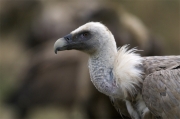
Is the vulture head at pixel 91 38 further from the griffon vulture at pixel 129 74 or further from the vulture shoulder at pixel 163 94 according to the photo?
the vulture shoulder at pixel 163 94

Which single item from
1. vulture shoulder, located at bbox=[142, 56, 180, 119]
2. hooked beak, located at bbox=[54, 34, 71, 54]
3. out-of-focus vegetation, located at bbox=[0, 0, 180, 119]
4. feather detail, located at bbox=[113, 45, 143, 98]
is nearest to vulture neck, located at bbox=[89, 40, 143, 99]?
feather detail, located at bbox=[113, 45, 143, 98]

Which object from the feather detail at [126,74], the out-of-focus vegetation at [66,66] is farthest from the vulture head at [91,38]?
the out-of-focus vegetation at [66,66]

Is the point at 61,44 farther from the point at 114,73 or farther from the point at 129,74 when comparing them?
the point at 129,74

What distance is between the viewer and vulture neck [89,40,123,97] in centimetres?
559

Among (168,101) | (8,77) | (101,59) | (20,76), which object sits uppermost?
(101,59)

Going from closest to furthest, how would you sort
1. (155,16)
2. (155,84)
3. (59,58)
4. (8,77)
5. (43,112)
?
(155,84)
(59,58)
(43,112)
(155,16)
(8,77)

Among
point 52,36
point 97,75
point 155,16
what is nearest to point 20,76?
point 52,36

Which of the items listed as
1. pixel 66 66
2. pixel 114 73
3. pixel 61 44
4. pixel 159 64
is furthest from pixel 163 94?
pixel 66 66

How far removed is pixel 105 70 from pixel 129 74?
0.68 ft

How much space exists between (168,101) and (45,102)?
685 centimetres

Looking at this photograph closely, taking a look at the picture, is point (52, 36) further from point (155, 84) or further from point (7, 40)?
point (155, 84)

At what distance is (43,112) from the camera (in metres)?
13.5

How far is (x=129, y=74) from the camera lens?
220 inches

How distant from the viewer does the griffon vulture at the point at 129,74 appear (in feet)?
18.0
